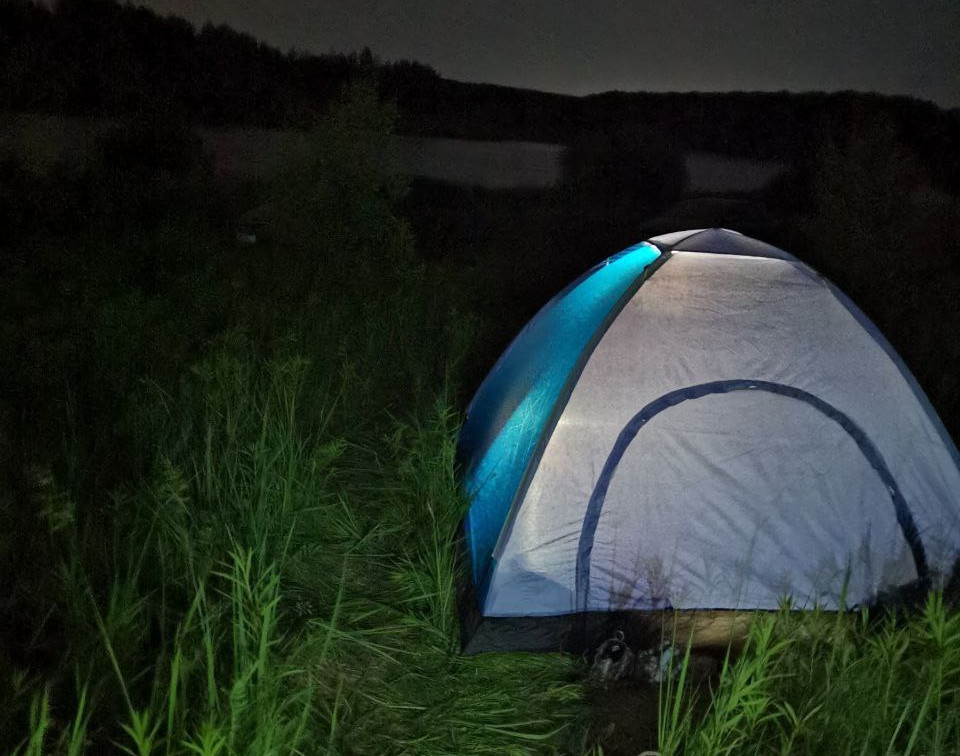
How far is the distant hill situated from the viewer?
1842cm

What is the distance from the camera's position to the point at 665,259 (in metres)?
3.24

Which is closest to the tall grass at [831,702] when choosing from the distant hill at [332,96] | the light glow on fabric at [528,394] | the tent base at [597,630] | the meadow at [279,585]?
the meadow at [279,585]

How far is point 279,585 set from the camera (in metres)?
2.89

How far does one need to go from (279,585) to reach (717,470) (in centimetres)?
180

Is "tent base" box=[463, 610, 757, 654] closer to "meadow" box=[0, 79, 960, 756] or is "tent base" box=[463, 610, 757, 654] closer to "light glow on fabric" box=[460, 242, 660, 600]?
"meadow" box=[0, 79, 960, 756]

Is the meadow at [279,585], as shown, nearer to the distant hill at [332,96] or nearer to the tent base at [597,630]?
the tent base at [597,630]

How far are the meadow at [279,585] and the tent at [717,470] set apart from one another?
0.77ft

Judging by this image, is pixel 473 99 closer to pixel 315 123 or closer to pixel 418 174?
pixel 418 174

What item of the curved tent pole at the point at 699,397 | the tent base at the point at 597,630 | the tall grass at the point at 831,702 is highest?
the curved tent pole at the point at 699,397

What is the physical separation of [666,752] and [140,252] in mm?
7774

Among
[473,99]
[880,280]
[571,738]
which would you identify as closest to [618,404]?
[571,738]

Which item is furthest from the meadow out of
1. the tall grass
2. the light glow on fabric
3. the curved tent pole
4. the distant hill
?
the distant hill

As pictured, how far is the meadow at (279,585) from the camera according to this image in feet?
6.66

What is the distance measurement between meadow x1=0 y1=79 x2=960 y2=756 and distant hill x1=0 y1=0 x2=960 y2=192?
4711 mm
